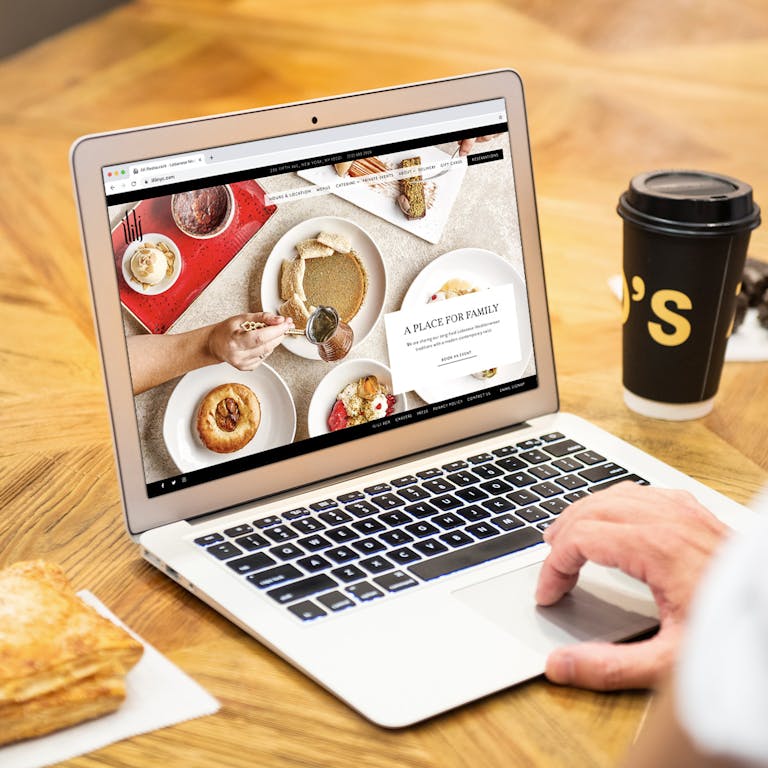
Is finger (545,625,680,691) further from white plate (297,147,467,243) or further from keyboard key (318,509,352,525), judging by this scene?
white plate (297,147,467,243)

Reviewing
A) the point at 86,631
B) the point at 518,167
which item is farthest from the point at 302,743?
the point at 518,167

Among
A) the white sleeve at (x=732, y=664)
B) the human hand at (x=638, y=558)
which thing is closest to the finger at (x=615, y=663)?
the human hand at (x=638, y=558)

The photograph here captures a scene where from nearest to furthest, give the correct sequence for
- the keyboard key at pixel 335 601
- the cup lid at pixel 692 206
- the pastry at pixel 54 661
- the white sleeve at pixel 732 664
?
the white sleeve at pixel 732 664 → the pastry at pixel 54 661 → the keyboard key at pixel 335 601 → the cup lid at pixel 692 206

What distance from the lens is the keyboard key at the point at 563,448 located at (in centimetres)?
84

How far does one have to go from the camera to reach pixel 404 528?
733mm

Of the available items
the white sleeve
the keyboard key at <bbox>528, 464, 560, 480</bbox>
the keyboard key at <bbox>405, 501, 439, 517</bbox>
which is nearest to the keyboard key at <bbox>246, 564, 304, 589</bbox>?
the keyboard key at <bbox>405, 501, 439, 517</bbox>

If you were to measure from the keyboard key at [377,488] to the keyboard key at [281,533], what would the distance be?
0.07 meters

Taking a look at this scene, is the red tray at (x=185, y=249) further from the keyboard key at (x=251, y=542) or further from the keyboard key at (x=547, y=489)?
the keyboard key at (x=547, y=489)

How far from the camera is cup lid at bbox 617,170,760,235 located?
88cm

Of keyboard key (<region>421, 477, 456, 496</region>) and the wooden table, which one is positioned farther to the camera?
keyboard key (<region>421, 477, 456, 496</region>)

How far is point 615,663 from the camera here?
597 mm

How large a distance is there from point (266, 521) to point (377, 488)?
0.28ft

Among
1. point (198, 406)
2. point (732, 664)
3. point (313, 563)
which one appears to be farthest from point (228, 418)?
point (732, 664)

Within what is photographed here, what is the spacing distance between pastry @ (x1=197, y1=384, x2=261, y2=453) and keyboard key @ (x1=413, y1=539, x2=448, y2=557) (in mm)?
140
